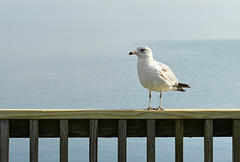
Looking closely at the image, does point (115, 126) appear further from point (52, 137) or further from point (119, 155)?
point (52, 137)

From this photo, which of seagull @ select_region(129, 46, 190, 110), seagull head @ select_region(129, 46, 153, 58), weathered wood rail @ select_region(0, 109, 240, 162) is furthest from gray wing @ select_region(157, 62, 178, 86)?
weathered wood rail @ select_region(0, 109, 240, 162)

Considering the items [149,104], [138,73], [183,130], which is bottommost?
[183,130]

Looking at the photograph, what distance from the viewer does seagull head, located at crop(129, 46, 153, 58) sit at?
3033 millimetres

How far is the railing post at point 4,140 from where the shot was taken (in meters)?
2.57

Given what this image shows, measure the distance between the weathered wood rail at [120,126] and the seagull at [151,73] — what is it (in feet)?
1.06

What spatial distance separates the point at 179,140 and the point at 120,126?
45cm

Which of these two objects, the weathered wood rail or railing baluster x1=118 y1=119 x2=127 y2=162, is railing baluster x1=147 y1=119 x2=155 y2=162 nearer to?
the weathered wood rail

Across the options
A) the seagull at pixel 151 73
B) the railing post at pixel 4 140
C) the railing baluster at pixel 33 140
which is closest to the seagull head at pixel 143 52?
the seagull at pixel 151 73

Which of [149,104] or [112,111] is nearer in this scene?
[112,111]

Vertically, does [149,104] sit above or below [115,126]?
above

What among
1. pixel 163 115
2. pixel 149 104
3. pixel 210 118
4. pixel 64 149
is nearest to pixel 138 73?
pixel 149 104

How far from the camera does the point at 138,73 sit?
3.03 m

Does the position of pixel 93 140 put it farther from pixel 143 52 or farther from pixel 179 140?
pixel 143 52

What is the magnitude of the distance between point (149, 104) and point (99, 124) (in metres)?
0.49
